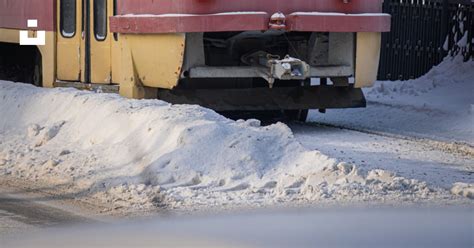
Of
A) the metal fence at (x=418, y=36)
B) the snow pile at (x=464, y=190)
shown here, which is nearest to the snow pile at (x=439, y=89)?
the metal fence at (x=418, y=36)

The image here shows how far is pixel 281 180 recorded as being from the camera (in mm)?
10109

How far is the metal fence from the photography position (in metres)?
22.7

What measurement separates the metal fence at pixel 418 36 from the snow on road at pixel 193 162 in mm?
9318

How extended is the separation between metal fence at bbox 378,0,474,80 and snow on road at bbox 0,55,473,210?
932 centimetres

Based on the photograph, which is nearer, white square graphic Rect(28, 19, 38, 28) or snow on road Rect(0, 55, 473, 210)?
snow on road Rect(0, 55, 473, 210)

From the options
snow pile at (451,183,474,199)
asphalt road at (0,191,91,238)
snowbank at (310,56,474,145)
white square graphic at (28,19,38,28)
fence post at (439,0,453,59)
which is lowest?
snowbank at (310,56,474,145)

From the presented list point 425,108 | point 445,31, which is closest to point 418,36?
point 445,31

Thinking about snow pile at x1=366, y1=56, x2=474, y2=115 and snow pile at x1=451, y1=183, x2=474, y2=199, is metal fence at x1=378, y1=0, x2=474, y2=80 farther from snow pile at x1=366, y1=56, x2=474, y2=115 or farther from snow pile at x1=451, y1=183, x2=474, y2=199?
snow pile at x1=451, y1=183, x2=474, y2=199

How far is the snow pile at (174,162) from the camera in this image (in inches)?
386

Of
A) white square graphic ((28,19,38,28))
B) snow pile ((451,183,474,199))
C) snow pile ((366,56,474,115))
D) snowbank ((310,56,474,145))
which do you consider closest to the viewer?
snow pile ((451,183,474,199))

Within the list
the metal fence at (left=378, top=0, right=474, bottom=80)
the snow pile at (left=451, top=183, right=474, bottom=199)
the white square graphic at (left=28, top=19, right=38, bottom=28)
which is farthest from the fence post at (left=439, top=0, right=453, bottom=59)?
the snow pile at (left=451, top=183, right=474, bottom=199)

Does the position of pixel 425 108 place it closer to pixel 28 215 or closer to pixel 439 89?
pixel 439 89

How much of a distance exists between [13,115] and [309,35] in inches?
144

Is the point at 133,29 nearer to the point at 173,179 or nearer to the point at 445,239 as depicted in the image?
the point at 173,179
